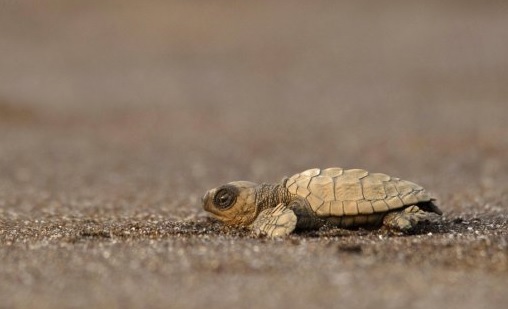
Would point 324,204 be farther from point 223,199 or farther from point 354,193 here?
point 223,199

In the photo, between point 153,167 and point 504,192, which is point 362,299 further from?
point 153,167

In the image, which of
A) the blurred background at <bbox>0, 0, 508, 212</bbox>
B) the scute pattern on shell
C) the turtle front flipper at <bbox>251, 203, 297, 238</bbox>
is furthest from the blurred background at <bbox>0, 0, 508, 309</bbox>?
the scute pattern on shell

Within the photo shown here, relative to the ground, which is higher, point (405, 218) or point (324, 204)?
point (324, 204)

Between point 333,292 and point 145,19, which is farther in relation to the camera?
point 145,19

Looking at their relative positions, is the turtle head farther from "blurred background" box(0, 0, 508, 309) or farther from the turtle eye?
"blurred background" box(0, 0, 508, 309)

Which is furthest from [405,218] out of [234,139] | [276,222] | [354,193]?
[234,139]

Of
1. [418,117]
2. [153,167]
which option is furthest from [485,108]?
[153,167]
